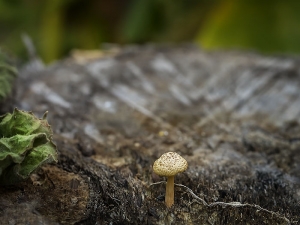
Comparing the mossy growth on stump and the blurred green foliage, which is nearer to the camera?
the mossy growth on stump

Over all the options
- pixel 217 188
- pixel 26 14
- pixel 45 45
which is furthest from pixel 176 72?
pixel 26 14

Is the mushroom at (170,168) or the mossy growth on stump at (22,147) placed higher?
the mossy growth on stump at (22,147)

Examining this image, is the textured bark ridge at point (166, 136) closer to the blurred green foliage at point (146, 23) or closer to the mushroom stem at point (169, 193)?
the mushroom stem at point (169, 193)

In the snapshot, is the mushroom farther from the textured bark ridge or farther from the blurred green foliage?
the blurred green foliage

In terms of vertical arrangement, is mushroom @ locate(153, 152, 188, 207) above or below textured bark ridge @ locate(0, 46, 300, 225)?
above

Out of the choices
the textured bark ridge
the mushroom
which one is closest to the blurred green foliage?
the textured bark ridge

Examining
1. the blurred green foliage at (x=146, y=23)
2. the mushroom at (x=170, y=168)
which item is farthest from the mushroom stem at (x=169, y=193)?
the blurred green foliage at (x=146, y=23)

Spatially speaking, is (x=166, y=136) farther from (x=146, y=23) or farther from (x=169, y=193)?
(x=146, y=23)

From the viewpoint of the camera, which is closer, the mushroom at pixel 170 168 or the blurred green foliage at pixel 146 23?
the mushroom at pixel 170 168
